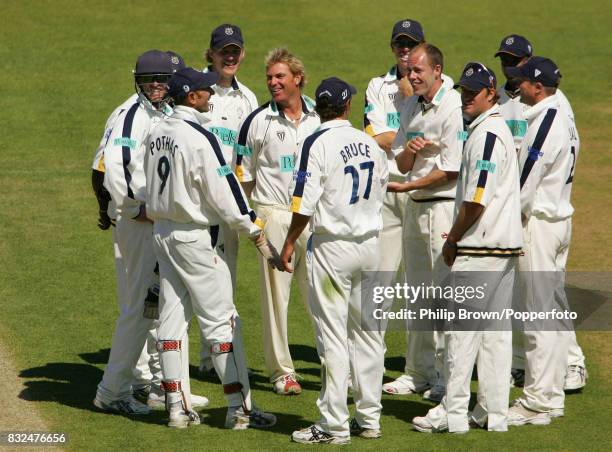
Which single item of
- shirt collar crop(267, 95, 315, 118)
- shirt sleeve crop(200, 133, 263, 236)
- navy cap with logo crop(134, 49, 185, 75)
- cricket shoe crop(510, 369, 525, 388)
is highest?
navy cap with logo crop(134, 49, 185, 75)

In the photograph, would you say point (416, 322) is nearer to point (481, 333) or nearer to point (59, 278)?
point (481, 333)

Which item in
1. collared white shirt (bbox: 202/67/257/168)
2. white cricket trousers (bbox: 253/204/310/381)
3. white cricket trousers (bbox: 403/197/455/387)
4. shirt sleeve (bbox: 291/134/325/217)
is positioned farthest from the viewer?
collared white shirt (bbox: 202/67/257/168)

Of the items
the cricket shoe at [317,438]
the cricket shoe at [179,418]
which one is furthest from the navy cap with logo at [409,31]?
the cricket shoe at [179,418]

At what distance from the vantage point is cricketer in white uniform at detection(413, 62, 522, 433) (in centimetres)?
820

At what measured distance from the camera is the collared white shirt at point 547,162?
877 cm

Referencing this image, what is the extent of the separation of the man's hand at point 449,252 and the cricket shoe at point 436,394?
1414 mm

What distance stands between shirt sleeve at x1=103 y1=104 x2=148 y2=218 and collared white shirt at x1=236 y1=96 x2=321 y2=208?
3.88 feet

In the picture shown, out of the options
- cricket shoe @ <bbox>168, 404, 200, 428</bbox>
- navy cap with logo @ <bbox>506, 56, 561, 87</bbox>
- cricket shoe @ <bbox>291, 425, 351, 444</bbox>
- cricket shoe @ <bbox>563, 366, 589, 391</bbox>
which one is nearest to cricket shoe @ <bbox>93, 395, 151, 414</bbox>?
cricket shoe @ <bbox>168, 404, 200, 428</bbox>

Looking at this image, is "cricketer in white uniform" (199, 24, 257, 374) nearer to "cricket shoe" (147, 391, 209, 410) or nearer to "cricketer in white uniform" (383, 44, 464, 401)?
"cricket shoe" (147, 391, 209, 410)

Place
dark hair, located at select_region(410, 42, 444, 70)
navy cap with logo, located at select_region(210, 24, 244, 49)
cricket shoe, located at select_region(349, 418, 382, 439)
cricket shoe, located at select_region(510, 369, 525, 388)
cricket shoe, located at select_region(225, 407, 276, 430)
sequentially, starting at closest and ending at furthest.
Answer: cricket shoe, located at select_region(349, 418, 382, 439) < cricket shoe, located at select_region(225, 407, 276, 430) < dark hair, located at select_region(410, 42, 444, 70) < cricket shoe, located at select_region(510, 369, 525, 388) < navy cap with logo, located at select_region(210, 24, 244, 49)

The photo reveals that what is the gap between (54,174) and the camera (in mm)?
14695

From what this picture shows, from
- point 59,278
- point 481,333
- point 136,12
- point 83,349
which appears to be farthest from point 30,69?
point 481,333

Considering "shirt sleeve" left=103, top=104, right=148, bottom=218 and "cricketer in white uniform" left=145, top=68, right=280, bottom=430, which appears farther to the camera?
"shirt sleeve" left=103, top=104, right=148, bottom=218

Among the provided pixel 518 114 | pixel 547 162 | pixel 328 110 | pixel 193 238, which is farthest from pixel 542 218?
pixel 193 238
